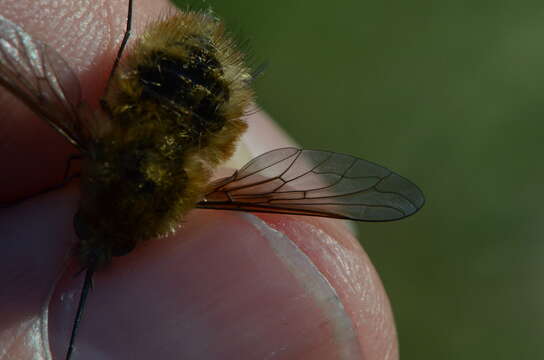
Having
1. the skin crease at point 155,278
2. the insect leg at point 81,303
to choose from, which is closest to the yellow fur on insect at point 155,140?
the insect leg at point 81,303

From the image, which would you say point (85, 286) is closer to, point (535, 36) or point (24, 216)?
point (24, 216)

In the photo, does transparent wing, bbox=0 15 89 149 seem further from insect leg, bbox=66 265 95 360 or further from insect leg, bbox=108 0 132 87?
insect leg, bbox=66 265 95 360

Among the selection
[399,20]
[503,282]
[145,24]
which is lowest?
[503,282]

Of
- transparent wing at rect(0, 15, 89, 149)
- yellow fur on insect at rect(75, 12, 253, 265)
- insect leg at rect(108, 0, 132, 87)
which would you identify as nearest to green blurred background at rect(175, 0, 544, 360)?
insect leg at rect(108, 0, 132, 87)

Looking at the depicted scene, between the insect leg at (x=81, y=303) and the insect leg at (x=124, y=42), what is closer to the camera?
the insect leg at (x=81, y=303)

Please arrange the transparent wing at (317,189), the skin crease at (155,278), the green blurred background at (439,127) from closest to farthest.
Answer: the skin crease at (155,278) < the transparent wing at (317,189) < the green blurred background at (439,127)

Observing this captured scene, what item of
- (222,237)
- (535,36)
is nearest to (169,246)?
(222,237)

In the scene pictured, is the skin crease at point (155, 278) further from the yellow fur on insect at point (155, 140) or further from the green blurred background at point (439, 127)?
the green blurred background at point (439, 127)

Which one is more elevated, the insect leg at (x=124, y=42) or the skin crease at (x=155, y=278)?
the insect leg at (x=124, y=42)
